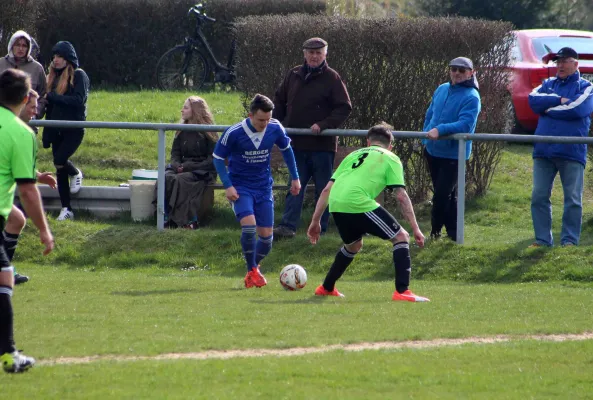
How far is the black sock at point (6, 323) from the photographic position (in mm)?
6859

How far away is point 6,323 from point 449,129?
673cm

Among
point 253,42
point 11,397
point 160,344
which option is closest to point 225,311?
point 160,344

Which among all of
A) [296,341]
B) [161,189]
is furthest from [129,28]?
[296,341]

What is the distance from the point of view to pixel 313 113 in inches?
513

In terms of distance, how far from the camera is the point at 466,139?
1237cm

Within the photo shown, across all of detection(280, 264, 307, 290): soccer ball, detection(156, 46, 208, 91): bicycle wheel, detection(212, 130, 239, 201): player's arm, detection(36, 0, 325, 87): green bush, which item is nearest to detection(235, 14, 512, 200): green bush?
detection(212, 130, 239, 201): player's arm

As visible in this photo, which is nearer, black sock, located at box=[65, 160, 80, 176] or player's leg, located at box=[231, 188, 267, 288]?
player's leg, located at box=[231, 188, 267, 288]

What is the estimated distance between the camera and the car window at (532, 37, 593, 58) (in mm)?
18516

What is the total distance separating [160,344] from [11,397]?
1.64 meters

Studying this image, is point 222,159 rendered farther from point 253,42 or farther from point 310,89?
point 253,42

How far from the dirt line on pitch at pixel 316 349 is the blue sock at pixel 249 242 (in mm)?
3339

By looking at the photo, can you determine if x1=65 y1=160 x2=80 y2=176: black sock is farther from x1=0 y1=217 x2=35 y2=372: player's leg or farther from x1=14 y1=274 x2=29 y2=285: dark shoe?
x1=0 y1=217 x2=35 y2=372: player's leg

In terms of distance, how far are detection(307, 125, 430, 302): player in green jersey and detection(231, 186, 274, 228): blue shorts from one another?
45.3 inches

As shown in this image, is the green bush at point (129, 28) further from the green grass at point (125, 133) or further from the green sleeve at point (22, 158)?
the green sleeve at point (22, 158)
